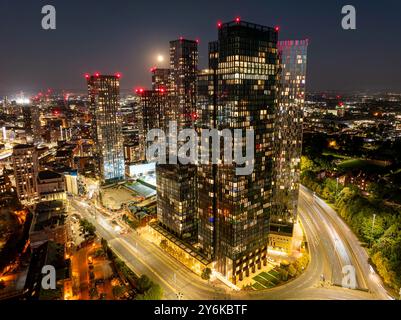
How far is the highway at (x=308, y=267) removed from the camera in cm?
3778

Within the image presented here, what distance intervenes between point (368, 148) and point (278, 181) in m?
73.0

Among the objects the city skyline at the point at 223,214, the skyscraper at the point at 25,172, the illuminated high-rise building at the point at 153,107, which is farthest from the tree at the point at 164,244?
the illuminated high-rise building at the point at 153,107

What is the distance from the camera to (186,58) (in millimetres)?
70688

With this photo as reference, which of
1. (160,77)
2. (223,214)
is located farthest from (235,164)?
(160,77)

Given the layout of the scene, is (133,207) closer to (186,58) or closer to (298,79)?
(186,58)

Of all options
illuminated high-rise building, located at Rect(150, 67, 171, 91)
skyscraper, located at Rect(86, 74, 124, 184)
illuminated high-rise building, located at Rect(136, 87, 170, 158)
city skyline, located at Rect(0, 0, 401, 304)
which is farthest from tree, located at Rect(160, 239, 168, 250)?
illuminated high-rise building, located at Rect(150, 67, 171, 91)

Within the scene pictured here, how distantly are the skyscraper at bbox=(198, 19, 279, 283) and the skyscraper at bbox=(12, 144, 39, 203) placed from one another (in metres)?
50.0

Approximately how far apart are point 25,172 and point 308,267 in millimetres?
66271

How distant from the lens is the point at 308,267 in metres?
43.3

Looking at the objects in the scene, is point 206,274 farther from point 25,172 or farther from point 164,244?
point 25,172

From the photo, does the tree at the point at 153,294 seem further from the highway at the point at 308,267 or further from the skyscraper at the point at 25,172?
the skyscraper at the point at 25,172

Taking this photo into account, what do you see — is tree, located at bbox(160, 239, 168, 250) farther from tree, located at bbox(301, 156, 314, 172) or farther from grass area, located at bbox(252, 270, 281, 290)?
tree, located at bbox(301, 156, 314, 172)

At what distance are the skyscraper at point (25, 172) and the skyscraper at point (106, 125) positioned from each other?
18.4 metres

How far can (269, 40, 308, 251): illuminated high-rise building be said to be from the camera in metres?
47.5
